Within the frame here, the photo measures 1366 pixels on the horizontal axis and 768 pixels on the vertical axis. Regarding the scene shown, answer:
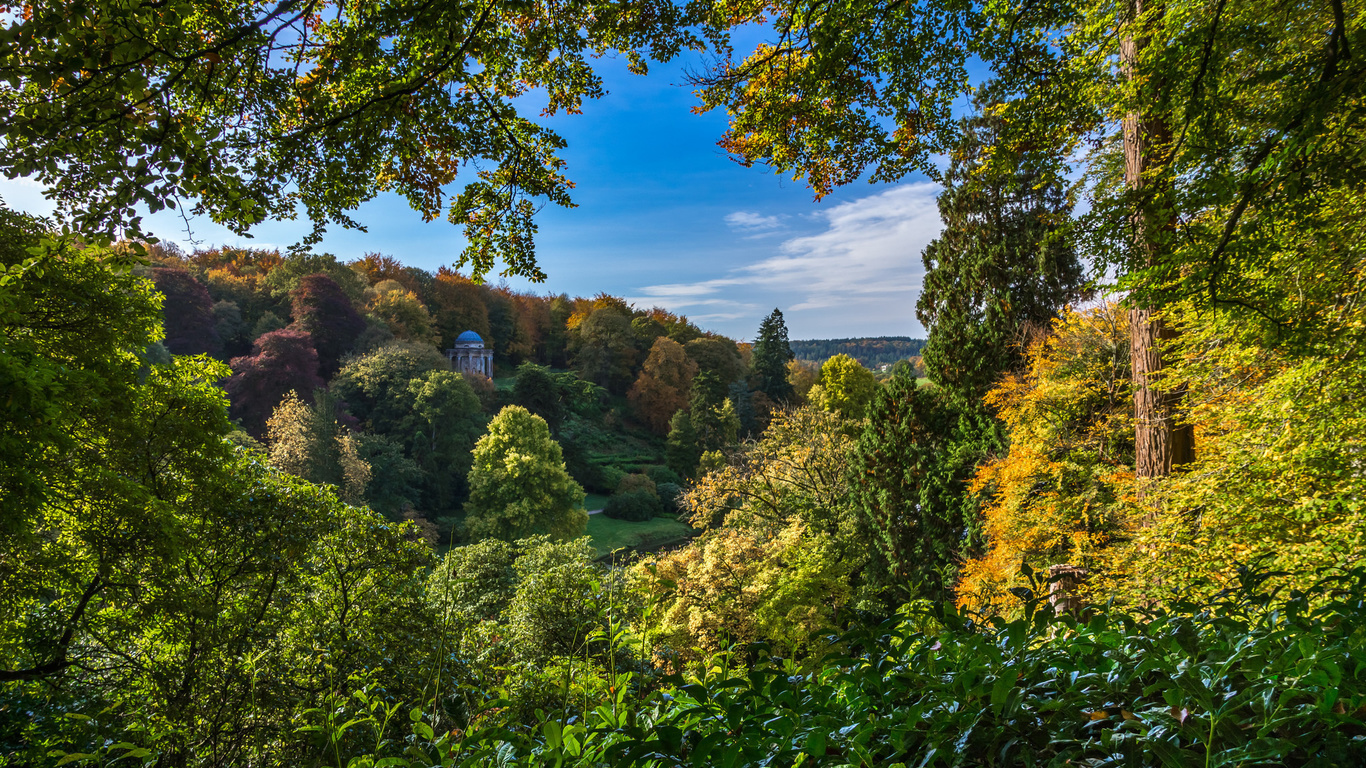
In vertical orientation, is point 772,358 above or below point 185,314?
below

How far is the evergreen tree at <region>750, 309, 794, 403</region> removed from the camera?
3756cm

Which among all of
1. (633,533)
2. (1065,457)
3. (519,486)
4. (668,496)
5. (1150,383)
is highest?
(1150,383)

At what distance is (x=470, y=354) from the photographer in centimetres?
3909

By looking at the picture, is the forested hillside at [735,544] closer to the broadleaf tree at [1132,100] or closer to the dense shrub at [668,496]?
the broadleaf tree at [1132,100]

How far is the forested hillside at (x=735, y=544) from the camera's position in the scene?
134 centimetres

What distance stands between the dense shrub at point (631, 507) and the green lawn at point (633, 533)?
1.25 ft

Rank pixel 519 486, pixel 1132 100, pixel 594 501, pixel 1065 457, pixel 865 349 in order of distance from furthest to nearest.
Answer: pixel 865 349, pixel 594 501, pixel 519 486, pixel 1065 457, pixel 1132 100

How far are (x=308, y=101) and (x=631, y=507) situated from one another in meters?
26.8

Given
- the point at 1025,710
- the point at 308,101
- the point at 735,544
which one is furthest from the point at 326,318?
the point at 1025,710

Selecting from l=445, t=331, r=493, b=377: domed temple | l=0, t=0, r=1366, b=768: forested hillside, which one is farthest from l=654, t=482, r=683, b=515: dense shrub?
l=0, t=0, r=1366, b=768: forested hillside

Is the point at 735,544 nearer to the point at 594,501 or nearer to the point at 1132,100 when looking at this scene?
the point at 1132,100

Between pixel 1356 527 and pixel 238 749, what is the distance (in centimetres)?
828

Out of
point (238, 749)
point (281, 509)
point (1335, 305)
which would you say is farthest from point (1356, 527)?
point (281, 509)

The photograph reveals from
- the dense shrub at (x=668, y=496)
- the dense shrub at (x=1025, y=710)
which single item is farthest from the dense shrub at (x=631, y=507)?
the dense shrub at (x=1025, y=710)
